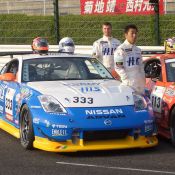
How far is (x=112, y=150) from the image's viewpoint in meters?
8.73

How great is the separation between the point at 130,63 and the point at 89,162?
2.36 meters

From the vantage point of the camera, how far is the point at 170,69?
9844 mm

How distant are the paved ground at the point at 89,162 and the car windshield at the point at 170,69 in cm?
107

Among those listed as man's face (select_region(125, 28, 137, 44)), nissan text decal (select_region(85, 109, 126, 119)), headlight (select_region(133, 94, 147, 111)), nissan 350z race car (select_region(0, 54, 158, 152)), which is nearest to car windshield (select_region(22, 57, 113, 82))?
nissan 350z race car (select_region(0, 54, 158, 152))

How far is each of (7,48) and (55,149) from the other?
10.7 metres

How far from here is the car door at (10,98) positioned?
371 inches

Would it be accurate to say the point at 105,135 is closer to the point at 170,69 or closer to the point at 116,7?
the point at 170,69

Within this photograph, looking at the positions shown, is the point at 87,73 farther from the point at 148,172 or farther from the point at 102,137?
the point at 148,172

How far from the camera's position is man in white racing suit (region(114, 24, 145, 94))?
9766mm

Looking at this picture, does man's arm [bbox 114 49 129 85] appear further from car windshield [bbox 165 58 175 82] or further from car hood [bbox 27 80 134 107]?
car windshield [bbox 165 58 175 82]

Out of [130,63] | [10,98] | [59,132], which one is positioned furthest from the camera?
[130,63]

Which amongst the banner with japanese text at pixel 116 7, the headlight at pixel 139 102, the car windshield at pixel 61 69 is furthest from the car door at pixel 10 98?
the banner with japanese text at pixel 116 7

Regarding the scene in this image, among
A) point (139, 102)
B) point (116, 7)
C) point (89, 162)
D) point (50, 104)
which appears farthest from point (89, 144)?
point (116, 7)

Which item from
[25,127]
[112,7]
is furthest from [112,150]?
[112,7]
